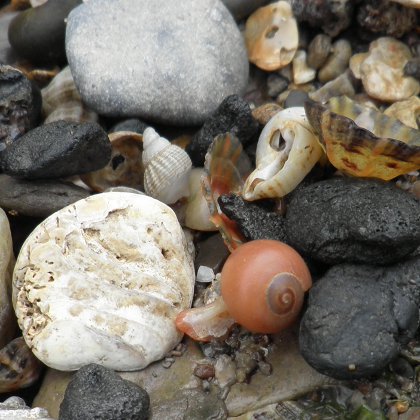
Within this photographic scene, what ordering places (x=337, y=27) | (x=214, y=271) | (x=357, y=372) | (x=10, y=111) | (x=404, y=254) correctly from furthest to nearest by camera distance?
1. (x=337, y=27)
2. (x=10, y=111)
3. (x=214, y=271)
4. (x=404, y=254)
5. (x=357, y=372)

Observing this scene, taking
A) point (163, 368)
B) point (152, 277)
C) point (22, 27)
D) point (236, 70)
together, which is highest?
point (22, 27)

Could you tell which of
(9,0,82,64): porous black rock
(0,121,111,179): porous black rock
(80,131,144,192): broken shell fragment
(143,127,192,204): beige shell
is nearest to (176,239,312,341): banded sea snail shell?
(143,127,192,204): beige shell

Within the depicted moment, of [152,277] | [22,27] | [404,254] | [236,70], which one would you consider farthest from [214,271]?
[22,27]

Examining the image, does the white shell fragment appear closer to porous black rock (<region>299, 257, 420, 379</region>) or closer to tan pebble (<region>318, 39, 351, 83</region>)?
porous black rock (<region>299, 257, 420, 379</region>)

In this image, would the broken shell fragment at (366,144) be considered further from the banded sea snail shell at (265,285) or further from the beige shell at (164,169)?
the beige shell at (164,169)

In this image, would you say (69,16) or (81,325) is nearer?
(81,325)

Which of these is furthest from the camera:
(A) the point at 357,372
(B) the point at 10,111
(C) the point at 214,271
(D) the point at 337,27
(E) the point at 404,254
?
(D) the point at 337,27

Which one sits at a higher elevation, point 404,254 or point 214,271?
point 404,254

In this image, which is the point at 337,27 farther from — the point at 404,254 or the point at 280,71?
the point at 404,254
